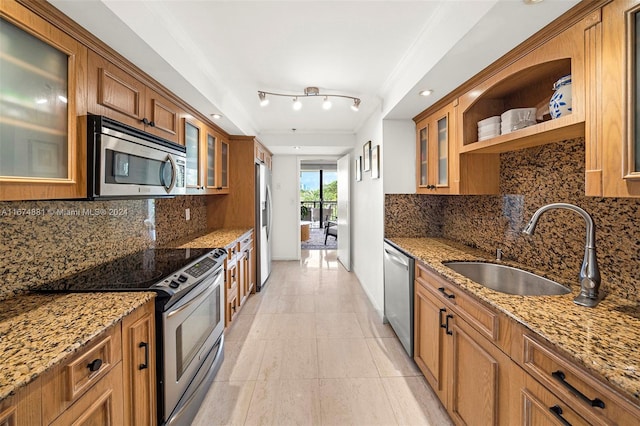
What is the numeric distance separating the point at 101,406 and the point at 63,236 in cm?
98

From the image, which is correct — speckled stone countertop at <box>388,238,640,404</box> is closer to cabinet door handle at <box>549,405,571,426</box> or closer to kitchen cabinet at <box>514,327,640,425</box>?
kitchen cabinet at <box>514,327,640,425</box>

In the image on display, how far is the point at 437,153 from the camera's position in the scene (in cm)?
258

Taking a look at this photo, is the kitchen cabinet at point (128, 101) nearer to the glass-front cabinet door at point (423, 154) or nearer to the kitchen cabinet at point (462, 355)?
the kitchen cabinet at point (462, 355)

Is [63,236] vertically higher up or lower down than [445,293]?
higher up

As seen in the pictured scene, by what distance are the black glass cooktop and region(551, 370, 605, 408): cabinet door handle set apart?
1761 millimetres

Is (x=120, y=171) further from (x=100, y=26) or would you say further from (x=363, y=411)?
(x=363, y=411)

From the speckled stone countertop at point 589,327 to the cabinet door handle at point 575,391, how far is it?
103 millimetres

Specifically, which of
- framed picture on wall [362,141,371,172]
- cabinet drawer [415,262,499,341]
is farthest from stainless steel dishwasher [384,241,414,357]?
framed picture on wall [362,141,371,172]

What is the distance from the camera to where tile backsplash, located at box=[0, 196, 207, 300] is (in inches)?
52.0

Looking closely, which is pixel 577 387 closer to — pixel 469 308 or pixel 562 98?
pixel 469 308

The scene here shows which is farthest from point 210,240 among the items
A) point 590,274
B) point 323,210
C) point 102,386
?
point 323,210

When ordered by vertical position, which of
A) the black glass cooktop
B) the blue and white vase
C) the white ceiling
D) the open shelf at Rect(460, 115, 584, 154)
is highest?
the white ceiling

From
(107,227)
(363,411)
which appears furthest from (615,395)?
(107,227)

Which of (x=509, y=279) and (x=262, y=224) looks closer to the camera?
(x=509, y=279)
